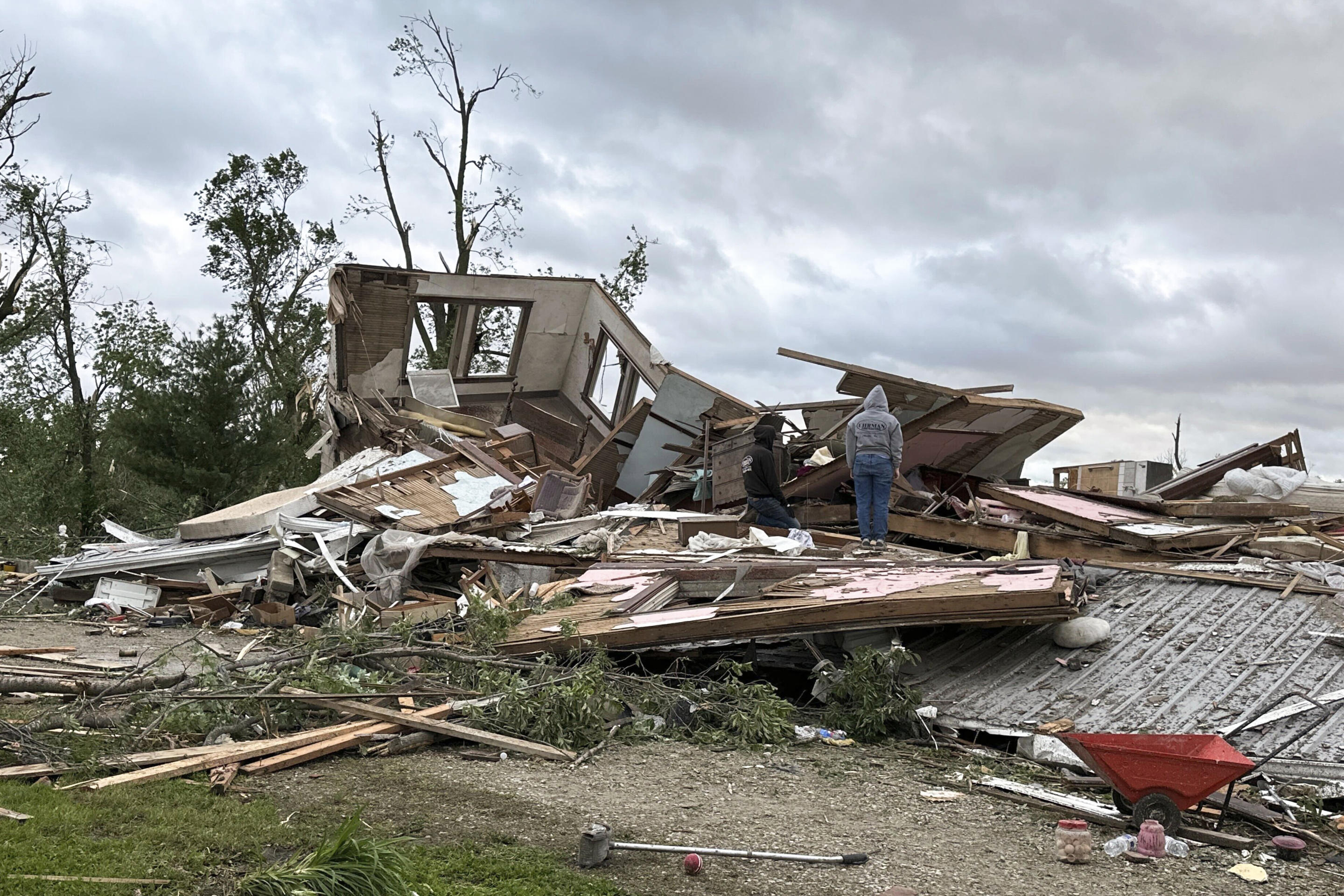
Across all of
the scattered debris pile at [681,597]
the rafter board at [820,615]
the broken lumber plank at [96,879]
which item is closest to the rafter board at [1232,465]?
the scattered debris pile at [681,597]

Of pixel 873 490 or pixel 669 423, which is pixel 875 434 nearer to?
pixel 873 490

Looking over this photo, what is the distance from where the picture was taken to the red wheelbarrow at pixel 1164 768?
4570 mm

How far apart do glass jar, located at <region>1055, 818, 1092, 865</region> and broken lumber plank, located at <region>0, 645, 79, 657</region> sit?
23.3 ft

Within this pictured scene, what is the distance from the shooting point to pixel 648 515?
37.7ft

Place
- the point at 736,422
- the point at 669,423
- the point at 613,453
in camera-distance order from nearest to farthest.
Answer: the point at 736,422 → the point at 669,423 → the point at 613,453

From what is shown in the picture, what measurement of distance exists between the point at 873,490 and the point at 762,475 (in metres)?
1.13

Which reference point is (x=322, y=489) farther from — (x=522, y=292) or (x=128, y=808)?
(x=128, y=808)

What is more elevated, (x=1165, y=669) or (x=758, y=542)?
(x=758, y=542)

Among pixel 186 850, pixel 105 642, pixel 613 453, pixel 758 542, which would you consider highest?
pixel 613 453

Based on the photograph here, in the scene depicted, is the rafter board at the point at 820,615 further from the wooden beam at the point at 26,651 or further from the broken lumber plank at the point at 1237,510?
the broken lumber plank at the point at 1237,510

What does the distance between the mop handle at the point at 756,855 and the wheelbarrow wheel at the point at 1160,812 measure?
1.34m

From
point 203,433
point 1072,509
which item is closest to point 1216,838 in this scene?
point 1072,509

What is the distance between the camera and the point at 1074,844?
4352 millimetres

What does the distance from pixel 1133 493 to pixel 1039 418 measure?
2.55 meters
